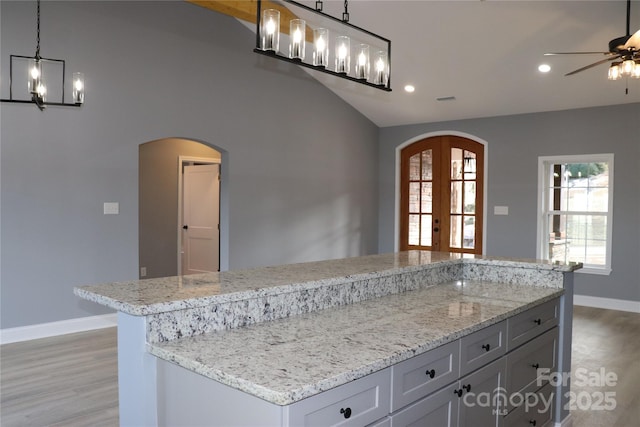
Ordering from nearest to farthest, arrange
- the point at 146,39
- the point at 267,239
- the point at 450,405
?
the point at 450,405, the point at 146,39, the point at 267,239

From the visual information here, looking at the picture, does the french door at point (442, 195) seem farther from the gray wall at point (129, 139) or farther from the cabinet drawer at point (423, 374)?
the cabinet drawer at point (423, 374)

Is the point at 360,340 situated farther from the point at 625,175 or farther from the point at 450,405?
the point at 625,175

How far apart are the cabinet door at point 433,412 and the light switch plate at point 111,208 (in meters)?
4.35

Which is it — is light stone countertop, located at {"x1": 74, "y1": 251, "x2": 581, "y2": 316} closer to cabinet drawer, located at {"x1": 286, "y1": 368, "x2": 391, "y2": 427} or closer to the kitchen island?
the kitchen island

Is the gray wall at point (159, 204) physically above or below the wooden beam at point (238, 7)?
below

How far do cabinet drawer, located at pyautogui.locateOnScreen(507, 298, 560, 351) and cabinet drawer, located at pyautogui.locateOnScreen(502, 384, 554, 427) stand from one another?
0.34 metres

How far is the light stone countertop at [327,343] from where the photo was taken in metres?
1.37

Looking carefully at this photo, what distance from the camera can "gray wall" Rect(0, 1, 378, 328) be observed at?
15.3ft

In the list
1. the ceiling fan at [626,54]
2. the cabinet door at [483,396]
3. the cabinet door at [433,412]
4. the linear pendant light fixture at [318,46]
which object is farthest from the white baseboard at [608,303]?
the cabinet door at [433,412]

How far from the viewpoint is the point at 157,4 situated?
5500 mm

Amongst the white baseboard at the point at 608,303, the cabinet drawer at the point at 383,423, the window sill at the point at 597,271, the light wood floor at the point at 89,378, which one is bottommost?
the light wood floor at the point at 89,378

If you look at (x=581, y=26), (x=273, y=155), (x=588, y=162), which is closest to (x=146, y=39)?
(x=273, y=155)

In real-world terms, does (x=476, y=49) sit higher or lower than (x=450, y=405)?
higher

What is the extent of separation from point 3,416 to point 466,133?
6.72 m
